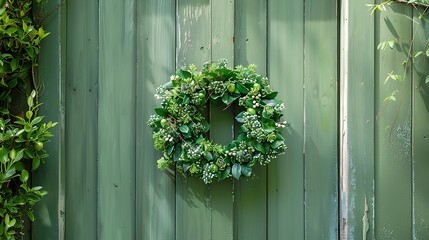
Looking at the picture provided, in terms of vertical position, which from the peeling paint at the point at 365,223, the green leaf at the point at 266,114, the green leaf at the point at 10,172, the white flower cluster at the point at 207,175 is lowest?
the peeling paint at the point at 365,223

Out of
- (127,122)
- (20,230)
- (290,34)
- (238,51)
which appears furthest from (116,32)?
(20,230)

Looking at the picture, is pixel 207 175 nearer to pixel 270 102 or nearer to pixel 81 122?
pixel 270 102

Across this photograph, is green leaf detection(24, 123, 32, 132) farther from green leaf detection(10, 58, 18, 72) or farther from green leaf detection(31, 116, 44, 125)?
green leaf detection(10, 58, 18, 72)

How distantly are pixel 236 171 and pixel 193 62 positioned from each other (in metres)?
0.51

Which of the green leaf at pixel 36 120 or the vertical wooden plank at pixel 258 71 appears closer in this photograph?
the green leaf at pixel 36 120

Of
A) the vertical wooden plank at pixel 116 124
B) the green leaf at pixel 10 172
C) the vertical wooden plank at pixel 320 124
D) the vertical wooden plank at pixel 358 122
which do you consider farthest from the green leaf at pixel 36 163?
the vertical wooden plank at pixel 358 122

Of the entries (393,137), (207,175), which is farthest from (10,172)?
(393,137)

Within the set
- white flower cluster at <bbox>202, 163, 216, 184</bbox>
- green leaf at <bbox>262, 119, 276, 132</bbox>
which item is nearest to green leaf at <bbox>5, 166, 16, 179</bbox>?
white flower cluster at <bbox>202, 163, 216, 184</bbox>

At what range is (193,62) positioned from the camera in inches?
89.0

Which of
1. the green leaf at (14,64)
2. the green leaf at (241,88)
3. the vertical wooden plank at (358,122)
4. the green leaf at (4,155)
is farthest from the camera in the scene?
the vertical wooden plank at (358,122)

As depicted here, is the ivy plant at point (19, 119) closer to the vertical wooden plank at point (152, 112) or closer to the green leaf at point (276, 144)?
the vertical wooden plank at point (152, 112)

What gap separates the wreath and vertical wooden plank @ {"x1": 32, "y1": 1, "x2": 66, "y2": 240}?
392mm

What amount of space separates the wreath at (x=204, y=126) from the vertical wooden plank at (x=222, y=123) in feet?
0.27

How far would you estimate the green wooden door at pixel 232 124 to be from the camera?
223cm
